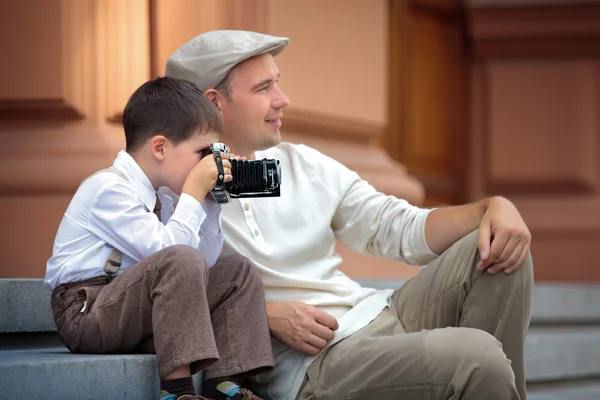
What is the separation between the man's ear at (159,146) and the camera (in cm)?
238

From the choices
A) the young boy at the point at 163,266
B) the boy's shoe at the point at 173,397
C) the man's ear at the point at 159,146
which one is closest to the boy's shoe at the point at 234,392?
the young boy at the point at 163,266

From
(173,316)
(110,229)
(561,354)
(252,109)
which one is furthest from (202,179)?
(561,354)

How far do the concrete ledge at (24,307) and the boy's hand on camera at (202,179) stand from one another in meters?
0.64

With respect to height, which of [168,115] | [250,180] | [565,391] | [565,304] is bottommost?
[565,391]

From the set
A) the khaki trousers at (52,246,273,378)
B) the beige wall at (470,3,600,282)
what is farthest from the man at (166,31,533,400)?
the beige wall at (470,3,600,282)

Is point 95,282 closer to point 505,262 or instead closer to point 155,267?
point 155,267

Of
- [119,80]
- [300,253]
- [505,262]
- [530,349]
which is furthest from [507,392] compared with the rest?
[119,80]

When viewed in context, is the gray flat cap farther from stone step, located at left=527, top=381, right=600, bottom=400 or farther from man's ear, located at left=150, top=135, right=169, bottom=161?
stone step, located at left=527, top=381, right=600, bottom=400

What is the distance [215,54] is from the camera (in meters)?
2.76

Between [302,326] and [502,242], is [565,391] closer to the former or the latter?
[502,242]

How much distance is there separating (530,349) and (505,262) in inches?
55.3

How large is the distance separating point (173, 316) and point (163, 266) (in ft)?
0.34

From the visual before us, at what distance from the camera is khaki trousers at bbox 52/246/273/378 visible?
7.04 feet

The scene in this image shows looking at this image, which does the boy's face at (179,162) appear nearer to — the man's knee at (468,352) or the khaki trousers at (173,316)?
the khaki trousers at (173,316)
